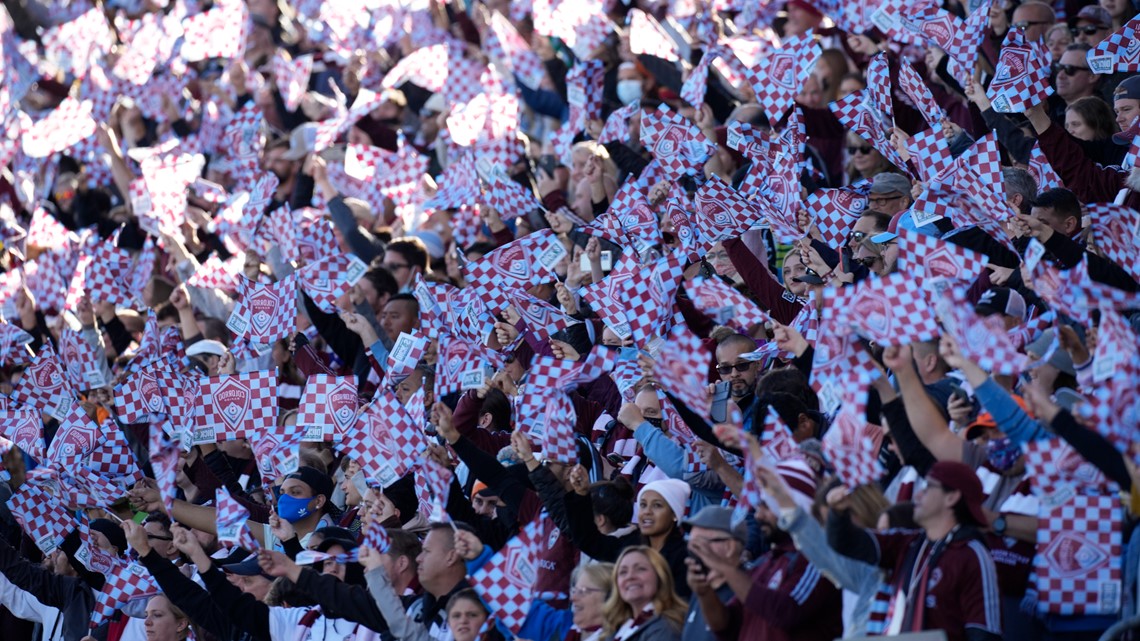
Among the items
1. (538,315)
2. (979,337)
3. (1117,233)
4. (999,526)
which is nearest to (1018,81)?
(1117,233)

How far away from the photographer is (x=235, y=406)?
11602mm

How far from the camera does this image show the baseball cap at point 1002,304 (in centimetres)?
893

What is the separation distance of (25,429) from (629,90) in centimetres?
527

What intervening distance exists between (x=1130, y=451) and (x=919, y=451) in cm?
97

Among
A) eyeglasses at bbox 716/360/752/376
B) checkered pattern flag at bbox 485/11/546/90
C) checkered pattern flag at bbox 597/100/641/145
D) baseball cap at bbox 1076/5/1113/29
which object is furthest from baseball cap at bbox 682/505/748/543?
checkered pattern flag at bbox 485/11/546/90

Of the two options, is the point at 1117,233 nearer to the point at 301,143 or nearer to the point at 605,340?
the point at 605,340

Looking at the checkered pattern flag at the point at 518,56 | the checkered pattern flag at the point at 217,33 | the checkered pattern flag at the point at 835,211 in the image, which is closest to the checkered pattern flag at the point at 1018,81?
the checkered pattern flag at the point at 835,211

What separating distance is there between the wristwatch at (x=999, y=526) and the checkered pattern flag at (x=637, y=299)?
3.31 metres

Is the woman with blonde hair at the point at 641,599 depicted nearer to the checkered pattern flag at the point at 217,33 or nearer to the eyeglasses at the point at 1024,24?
the eyeglasses at the point at 1024,24

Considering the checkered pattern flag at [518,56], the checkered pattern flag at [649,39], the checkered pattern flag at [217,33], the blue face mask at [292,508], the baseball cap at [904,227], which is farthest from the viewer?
the checkered pattern flag at [217,33]

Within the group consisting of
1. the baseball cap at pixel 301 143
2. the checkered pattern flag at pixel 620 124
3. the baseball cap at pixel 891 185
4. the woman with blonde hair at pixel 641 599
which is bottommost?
the baseball cap at pixel 301 143

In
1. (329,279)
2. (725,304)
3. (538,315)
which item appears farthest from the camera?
(329,279)

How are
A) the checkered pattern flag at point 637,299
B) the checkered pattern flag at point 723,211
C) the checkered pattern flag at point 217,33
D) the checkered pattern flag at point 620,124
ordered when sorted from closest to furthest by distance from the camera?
1. the checkered pattern flag at point 637,299
2. the checkered pattern flag at point 723,211
3. the checkered pattern flag at point 620,124
4. the checkered pattern flag at point 217,33

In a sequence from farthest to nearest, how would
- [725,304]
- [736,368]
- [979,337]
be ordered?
[736,368] < [725,304] < [979,337]
